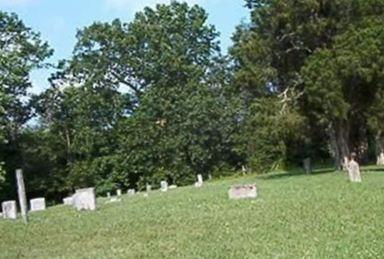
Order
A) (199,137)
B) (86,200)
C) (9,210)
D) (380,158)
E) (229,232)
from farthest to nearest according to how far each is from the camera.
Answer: (199,137) → (380,158) → (9,210) → (86,200) → (229,232)

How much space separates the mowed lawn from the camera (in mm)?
11781

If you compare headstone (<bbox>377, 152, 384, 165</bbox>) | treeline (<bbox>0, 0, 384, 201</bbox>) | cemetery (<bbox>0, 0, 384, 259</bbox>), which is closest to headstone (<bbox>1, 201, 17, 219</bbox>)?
cemetery (<bbox>0, 0, 384, 259</bbox>)

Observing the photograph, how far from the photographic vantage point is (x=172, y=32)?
72.4 m

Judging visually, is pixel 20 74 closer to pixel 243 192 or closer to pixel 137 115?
pixel 137 115

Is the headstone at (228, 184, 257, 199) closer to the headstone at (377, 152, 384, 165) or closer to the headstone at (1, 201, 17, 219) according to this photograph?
the headstone at (1, 201, 17, 219)

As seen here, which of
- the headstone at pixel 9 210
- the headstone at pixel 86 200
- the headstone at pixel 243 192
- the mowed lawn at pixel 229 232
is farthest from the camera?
the headstone at pixel 9 210

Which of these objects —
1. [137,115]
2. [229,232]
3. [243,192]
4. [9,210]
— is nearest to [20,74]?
[137,115]

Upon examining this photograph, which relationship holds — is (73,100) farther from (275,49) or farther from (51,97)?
(275,49)

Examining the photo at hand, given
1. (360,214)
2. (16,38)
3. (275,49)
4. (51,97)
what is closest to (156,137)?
(51,97)

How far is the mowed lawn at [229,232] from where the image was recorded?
464 inches

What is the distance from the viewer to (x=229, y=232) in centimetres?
1446

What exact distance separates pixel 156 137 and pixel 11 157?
42.7ft

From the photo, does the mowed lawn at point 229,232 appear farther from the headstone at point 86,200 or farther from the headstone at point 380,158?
the headstone at point 380,158

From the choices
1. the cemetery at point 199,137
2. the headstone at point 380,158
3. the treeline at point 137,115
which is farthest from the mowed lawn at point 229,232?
the treeline at point 137,115
